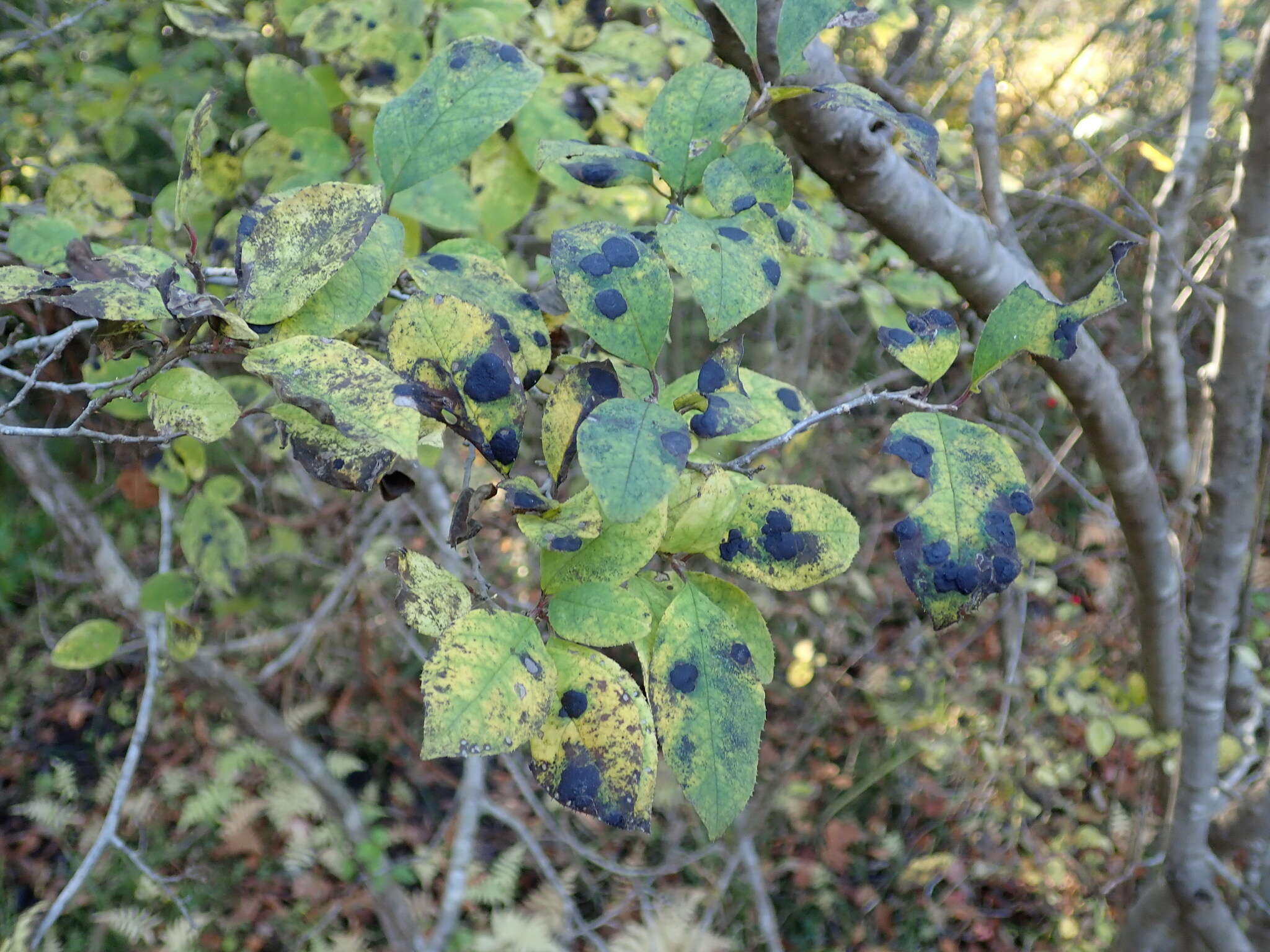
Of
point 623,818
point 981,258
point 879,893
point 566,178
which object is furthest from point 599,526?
point 879,893

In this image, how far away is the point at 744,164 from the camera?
57 centimetres

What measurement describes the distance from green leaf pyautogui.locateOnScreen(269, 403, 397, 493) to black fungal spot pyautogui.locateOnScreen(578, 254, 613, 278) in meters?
0.15

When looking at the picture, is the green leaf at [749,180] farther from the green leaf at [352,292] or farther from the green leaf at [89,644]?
the green leaf at [89,644]

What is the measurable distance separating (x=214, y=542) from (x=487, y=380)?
875mm

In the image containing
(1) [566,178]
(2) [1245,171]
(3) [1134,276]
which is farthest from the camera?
(3) [1134,276]

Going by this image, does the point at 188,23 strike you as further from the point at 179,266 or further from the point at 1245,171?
the point at 1245,171

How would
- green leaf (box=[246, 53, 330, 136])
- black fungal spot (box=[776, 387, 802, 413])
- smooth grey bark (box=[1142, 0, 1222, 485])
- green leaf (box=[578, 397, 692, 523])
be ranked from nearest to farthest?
green leaf (box=[578, 397, 692, 523]) → black fungal spot (box=[776, 387, 802, 413]) → green leaf (box=[246, 53, 330, 136]) → smooth grey bark (box=[1142, 0, 1222, 485])

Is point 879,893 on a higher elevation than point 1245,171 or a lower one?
lower

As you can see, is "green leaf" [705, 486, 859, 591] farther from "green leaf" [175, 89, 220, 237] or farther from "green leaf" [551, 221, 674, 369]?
"green leaf" [175, 89, 220, 237]

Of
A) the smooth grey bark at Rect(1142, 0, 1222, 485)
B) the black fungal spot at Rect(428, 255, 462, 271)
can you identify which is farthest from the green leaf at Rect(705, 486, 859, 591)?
the smooth grey bark at Rect(1142, 0, 1222, 485)

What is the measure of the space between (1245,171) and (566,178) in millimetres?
1071

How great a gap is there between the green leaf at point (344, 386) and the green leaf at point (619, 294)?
0.12 m

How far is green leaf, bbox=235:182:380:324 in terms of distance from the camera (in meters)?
0.46

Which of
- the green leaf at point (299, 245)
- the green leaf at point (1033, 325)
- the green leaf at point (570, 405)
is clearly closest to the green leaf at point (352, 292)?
the green leaf at point (299, 245)
